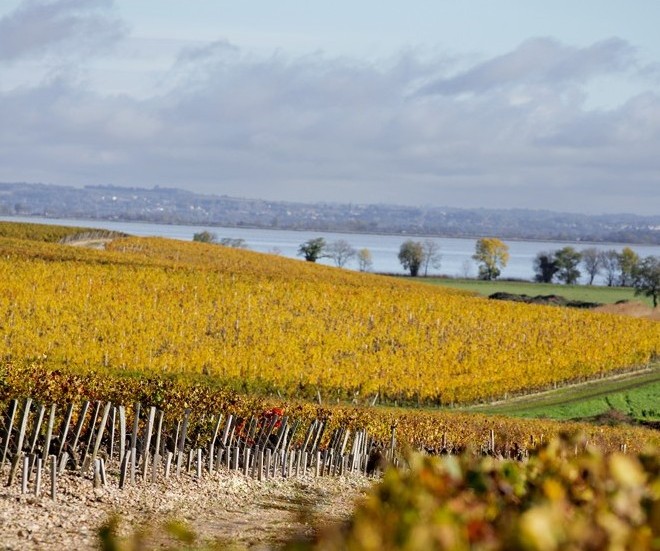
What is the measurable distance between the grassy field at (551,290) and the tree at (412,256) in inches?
1172

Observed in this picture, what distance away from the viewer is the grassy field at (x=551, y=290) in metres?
120

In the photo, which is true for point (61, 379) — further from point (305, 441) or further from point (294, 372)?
point (294, 372)

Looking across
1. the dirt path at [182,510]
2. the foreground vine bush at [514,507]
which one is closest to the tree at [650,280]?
the dirt path at [182,510]

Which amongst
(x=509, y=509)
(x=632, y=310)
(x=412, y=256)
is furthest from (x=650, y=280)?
(x=509, y=509)

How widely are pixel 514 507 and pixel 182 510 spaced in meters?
12.8

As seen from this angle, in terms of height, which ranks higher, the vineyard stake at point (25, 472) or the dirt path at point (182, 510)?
the vineyard stake at point (25, 472)

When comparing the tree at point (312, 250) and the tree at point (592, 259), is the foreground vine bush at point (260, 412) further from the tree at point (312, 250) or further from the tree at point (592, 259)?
the tree at point (592, 259)

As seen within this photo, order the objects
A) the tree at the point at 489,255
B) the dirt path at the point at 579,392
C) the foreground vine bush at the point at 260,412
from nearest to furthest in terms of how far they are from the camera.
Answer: the foreground vine bush at the point at 260,412
the dirt path at the point at 579,392
the tree at the point at 489,255

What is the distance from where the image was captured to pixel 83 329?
164 feet

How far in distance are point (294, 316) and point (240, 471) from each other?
122 ft

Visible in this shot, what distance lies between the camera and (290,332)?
183ft

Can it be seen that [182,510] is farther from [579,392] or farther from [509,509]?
[579,392]

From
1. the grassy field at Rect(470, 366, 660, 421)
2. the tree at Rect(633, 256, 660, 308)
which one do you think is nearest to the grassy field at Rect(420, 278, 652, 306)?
the tree at Rect(633, 256, 660, 308)

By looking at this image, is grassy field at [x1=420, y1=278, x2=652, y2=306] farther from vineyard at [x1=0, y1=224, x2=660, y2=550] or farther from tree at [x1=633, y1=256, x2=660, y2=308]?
vineyard at [x1=0, y1=224, x2=660, y2=550]
